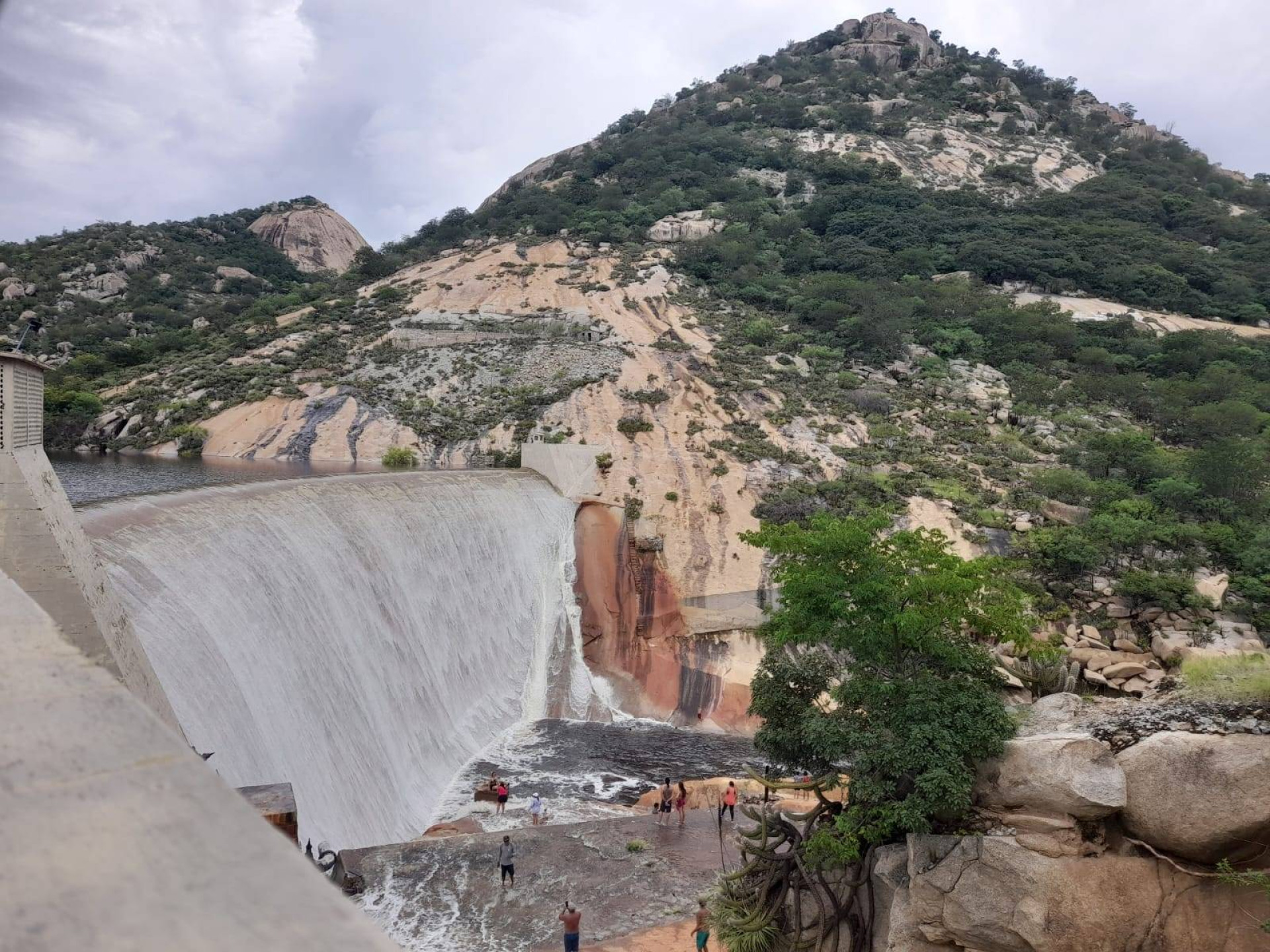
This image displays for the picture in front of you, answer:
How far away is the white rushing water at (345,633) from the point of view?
10.8 meters

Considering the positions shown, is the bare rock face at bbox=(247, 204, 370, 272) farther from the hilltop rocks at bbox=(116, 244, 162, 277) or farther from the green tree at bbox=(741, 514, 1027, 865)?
the green tree at bbox=(741, 514, 1027, 865)

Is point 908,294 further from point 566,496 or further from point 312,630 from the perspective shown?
point 312,630

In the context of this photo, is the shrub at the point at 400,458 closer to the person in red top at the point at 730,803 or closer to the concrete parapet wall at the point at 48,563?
the person in red top at the point at 730,803

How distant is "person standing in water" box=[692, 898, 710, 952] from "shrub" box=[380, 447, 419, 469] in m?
26.3

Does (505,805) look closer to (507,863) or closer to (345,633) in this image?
(507,863)

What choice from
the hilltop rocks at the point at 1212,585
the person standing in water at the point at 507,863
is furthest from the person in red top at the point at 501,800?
the hilltop rocks at the point at 1212,585

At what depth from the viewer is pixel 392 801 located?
14.1m

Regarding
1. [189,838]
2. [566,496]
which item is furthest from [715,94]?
[189,838]

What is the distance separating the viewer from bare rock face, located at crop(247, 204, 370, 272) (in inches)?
3836

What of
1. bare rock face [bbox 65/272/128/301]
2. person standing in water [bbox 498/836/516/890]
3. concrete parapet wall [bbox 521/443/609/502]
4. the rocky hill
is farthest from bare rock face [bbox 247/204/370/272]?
person standing in water [bbox 498/836/516/890]

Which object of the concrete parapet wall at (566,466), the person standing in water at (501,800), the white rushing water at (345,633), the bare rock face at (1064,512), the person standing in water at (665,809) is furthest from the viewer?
the concrete parapet wall at (566,466)

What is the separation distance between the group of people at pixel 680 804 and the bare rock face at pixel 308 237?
9269 centimetres

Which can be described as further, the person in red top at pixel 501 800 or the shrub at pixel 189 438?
the shrub at pixel 189 438

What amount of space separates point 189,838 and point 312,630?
13.5m
